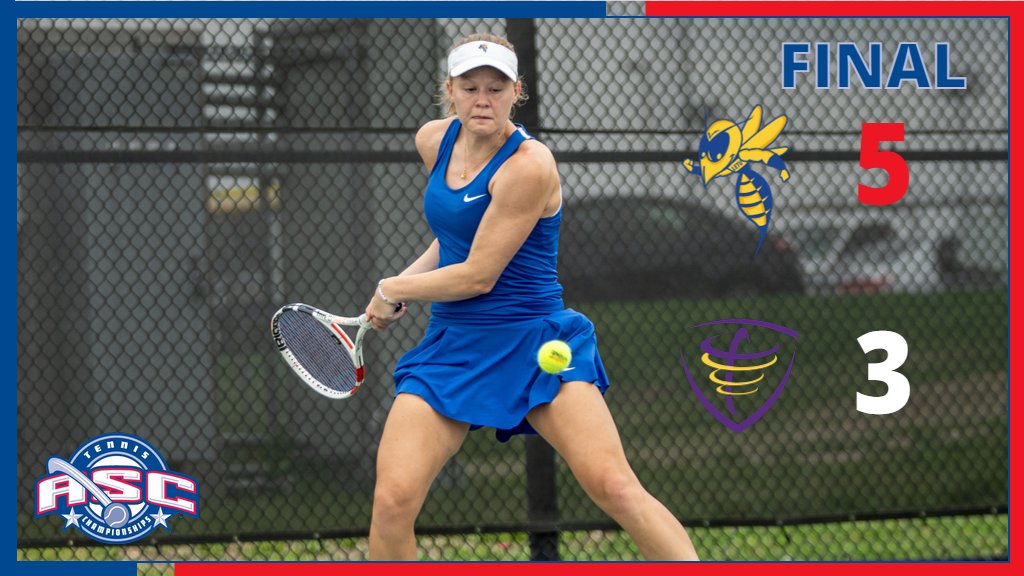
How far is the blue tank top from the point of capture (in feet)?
10.8

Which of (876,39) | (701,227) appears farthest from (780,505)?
(876,39)

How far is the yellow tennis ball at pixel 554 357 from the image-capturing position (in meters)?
3.27

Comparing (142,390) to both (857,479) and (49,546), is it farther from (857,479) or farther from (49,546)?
(857,479)

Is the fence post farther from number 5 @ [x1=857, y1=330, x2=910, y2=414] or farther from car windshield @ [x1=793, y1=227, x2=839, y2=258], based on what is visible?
car windshield @ [x1=793, y1=227, x2=839, y2=258]

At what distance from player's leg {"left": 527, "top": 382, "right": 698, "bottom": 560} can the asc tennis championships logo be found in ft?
5.96

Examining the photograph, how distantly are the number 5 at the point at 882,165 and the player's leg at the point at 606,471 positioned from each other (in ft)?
5.98

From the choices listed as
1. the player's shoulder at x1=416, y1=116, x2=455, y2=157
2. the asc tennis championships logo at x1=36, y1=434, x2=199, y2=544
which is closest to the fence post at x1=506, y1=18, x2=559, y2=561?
the player's shoulder at x1=416, y1=116, x2=455, y2=157

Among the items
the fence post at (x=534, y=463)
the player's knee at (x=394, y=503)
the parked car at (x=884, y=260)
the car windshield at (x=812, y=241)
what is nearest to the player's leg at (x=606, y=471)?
the player's knee at (x=394, y=503)

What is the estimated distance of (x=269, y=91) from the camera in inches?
186

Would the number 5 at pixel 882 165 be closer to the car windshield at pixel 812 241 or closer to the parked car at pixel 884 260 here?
Answer: the parked car at pixel 884 260

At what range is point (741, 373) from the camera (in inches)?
188

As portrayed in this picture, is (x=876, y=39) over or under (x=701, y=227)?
over

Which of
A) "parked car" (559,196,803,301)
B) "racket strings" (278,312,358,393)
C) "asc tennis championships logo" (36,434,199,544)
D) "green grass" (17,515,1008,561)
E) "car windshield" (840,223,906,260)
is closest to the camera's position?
"racket strings" (278,312,358,393)

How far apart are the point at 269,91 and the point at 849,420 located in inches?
107
